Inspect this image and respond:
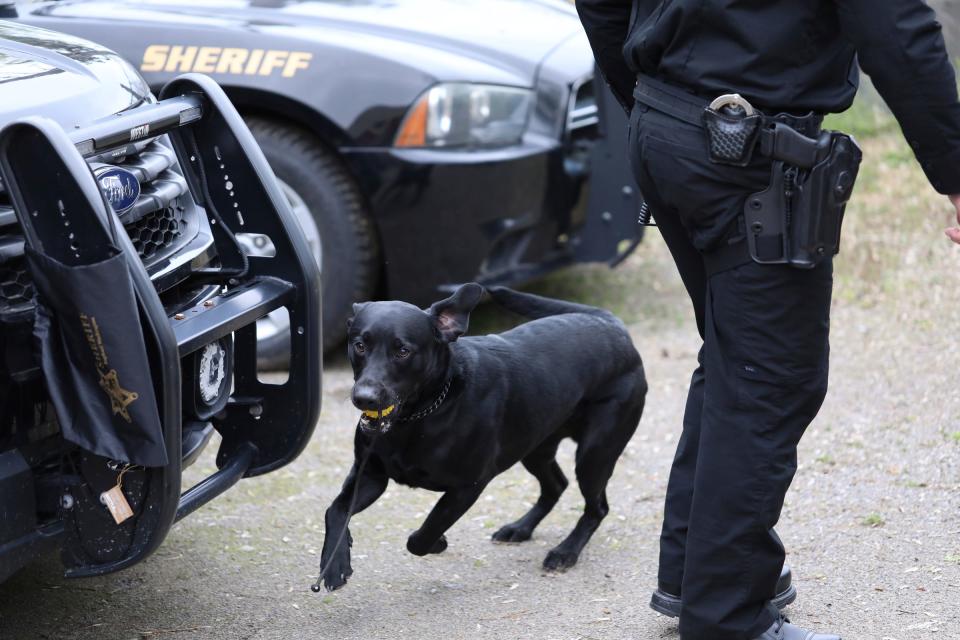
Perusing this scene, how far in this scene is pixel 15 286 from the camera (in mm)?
2719

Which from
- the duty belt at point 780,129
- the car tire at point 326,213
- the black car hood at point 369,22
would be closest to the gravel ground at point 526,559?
the car tire at point 326,213

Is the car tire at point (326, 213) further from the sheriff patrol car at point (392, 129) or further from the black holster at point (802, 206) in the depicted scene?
the black holster at point (802, 206)

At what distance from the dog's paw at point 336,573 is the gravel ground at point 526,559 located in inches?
7.1

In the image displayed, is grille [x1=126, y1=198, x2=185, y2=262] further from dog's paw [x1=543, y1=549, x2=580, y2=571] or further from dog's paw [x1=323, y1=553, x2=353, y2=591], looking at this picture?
dog's paw [x1=543, y1=549, x2=580, y2=571]

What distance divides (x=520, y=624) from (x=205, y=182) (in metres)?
1.52

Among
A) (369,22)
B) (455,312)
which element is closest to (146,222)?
(455,312)

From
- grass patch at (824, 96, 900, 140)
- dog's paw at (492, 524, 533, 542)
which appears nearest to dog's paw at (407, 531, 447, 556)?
dog's paw at (492, 524, 533, 542)

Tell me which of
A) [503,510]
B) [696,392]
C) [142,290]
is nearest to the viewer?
[142,290]

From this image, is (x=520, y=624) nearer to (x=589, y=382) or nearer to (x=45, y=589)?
(x=589, y=382)

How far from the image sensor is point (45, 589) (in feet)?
11.9

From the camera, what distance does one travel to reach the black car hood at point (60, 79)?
2.92 metres

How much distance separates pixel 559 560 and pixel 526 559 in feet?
0.44

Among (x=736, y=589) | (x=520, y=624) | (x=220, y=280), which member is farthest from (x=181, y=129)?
(x=736, y=589)

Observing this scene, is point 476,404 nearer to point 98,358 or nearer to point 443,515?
point 443,515
